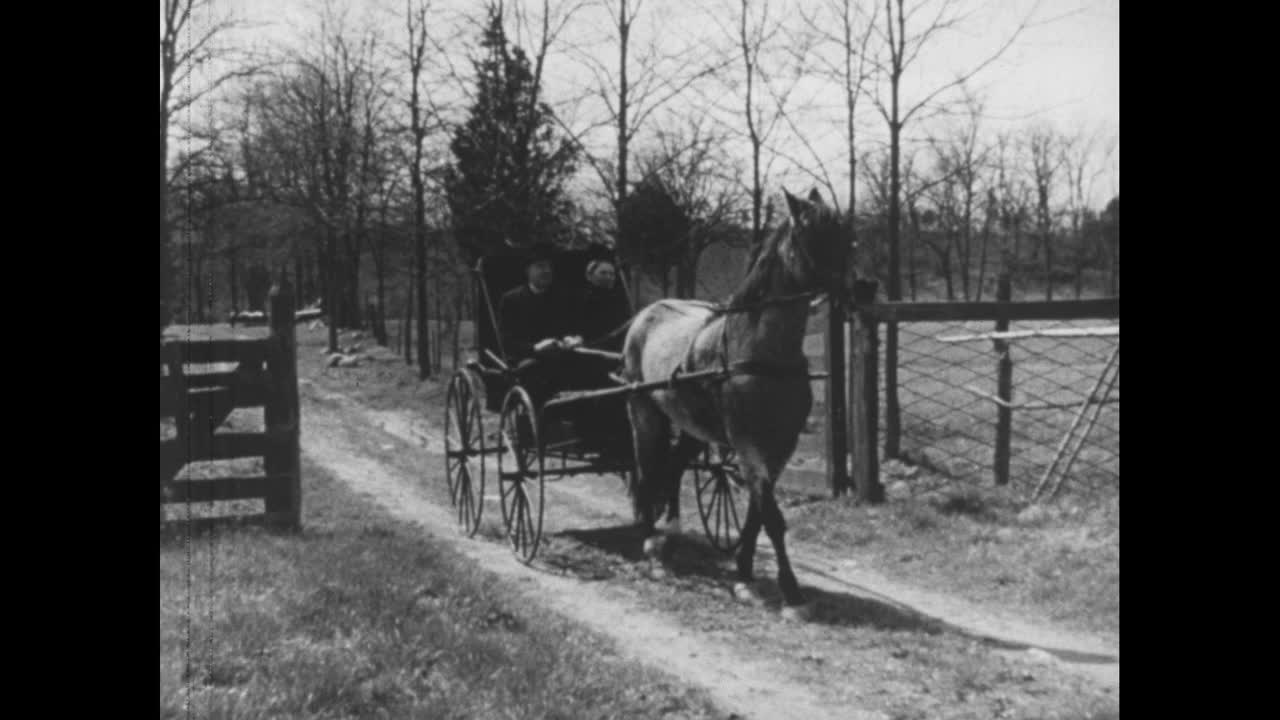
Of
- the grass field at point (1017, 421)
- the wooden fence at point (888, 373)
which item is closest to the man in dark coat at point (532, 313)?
the wooden fence at point (888, 373)

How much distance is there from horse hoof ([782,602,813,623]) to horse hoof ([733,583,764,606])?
25 centimetres

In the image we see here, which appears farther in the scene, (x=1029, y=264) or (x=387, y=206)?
(x=387, y=206)

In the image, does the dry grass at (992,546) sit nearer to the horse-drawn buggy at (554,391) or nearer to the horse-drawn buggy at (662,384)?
the horse-drawn buggy at (662,384)

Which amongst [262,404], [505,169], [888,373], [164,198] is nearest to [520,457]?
[262,404]

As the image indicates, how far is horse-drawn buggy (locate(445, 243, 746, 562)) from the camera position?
7.27 metres

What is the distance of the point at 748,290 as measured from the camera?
5605 mm

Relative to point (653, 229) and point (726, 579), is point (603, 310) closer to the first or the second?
point (726, 579)

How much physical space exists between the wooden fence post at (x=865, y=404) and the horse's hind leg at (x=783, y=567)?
2.60m

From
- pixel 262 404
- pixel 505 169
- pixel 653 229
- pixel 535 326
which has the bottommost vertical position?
pixel 262 404

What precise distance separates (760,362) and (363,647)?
2868 mm

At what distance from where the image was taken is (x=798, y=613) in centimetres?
535
